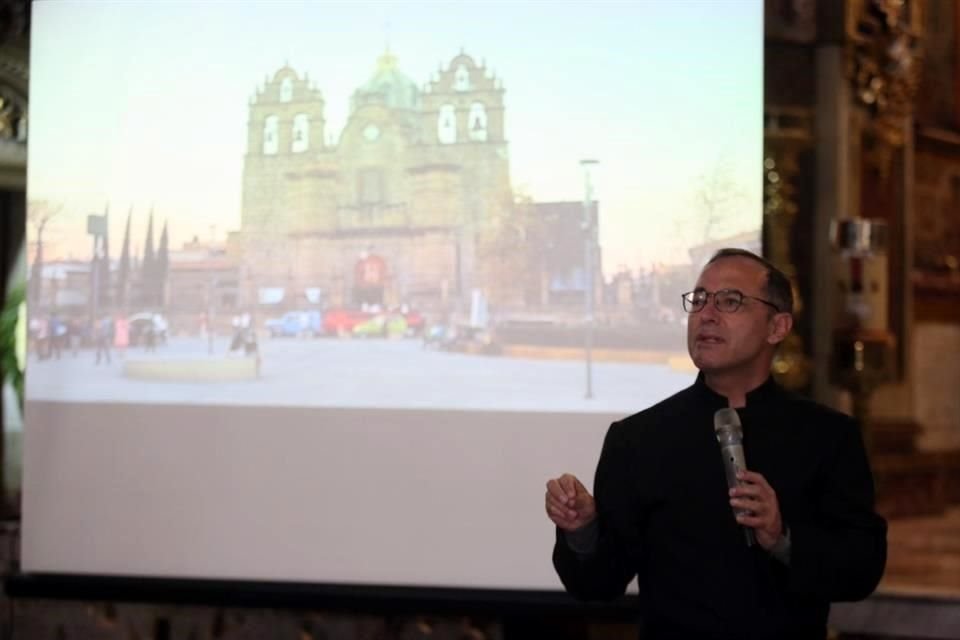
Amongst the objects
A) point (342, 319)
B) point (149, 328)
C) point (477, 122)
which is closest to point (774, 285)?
point (477, 122)

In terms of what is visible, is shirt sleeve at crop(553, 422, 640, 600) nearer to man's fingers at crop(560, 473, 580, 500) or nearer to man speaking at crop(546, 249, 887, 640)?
man speaking at crop(546, 249, 887, 640)

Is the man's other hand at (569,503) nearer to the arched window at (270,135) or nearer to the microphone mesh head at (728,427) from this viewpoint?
the microphone mesh head at (728,427)

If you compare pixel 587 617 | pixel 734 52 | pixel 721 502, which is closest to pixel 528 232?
pixel 734 52

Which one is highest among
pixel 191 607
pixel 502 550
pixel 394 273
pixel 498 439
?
pixel 394 273

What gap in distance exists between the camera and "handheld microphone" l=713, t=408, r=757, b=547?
188 cm

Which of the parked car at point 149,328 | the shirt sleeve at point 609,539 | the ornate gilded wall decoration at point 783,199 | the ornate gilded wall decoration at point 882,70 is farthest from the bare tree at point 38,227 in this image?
the ornate gilded wall decoration at point 882,70

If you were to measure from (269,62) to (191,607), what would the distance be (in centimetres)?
211

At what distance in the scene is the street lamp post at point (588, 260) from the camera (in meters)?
4.11

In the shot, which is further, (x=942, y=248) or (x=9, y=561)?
(x=942, y=248)

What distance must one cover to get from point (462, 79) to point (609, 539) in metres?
2.48

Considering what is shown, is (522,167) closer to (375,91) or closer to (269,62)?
A: (375,91)

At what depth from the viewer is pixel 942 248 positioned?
7.51 metres

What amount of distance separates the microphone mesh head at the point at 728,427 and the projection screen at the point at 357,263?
2078mm

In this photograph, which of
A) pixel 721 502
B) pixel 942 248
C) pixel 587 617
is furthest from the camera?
pixel 942 248
